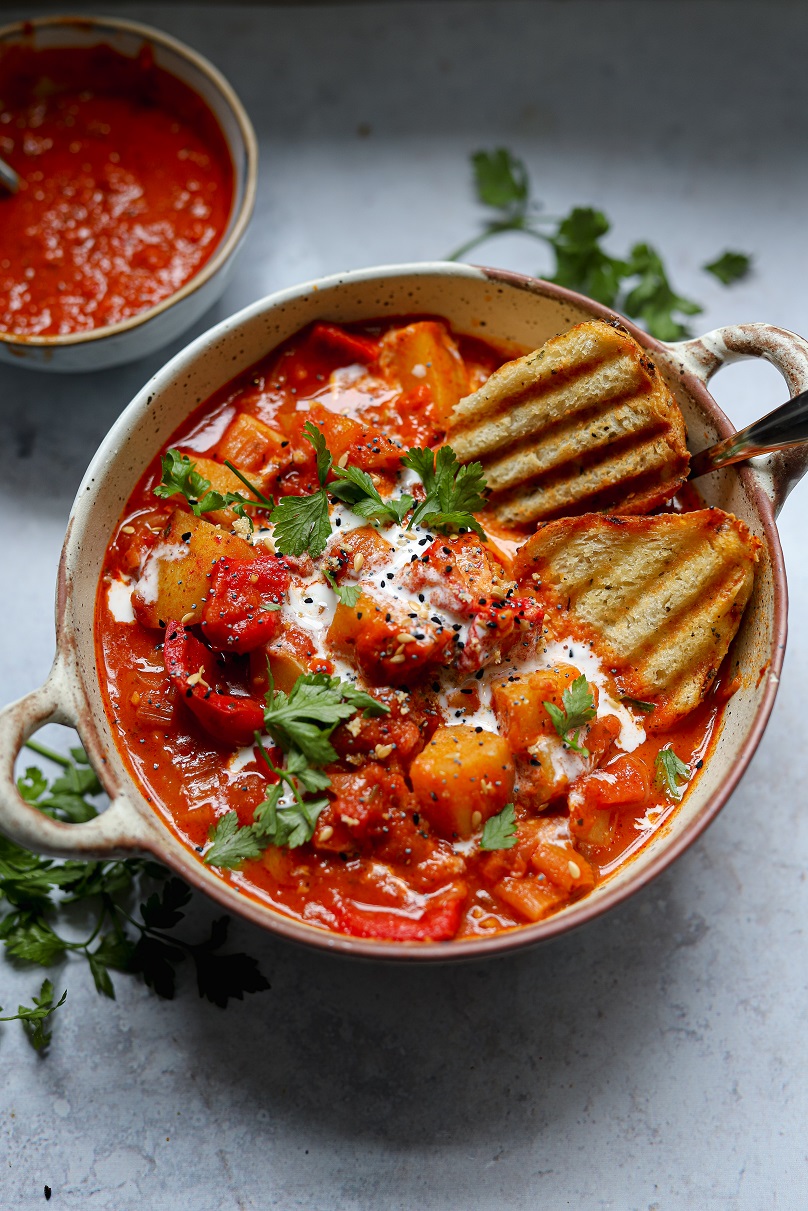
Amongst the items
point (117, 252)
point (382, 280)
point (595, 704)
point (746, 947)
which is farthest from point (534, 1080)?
point (117, 252)

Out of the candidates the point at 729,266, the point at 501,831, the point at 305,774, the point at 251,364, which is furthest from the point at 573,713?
the point at 729,266

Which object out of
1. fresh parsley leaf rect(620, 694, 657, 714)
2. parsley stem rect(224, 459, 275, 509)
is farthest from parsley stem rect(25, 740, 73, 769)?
fresh parsley leaf rect(620, 694, 657, 714)

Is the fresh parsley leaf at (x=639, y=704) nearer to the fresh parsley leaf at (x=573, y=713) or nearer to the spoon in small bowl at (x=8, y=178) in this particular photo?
the fresh parsley leaf at (x=573, y=713)

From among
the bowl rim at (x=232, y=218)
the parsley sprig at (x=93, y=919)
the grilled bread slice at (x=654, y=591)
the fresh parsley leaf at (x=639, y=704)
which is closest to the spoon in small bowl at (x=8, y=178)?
the bowl rim at (x=232, y=218)

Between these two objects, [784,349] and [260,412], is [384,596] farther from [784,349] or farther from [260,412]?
[784,349]

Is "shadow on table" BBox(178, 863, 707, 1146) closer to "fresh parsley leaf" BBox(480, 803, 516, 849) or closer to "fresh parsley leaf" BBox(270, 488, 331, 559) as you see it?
"fresh parsley leaf" BBox(480, 803, 516, 849)

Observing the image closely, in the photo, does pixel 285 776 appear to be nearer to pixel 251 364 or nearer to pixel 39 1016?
pixel 39 1016
